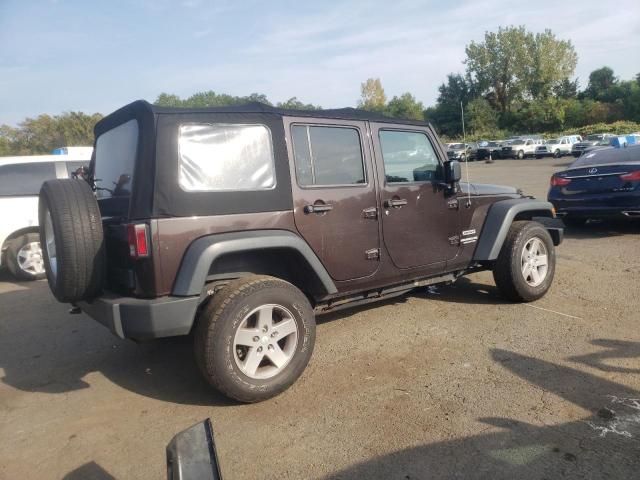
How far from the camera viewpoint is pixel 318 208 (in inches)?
135

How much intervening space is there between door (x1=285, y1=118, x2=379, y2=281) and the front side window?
0.75ft

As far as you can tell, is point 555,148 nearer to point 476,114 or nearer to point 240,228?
point 476,114

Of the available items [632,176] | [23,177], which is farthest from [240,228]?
[632,176]

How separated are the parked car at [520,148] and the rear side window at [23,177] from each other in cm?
3729

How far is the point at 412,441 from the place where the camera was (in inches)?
102

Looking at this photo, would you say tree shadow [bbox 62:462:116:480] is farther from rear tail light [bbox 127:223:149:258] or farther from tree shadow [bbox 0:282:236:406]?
rear tail light [bbox 127:223:149:258]

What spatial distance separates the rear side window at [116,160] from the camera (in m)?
3.18

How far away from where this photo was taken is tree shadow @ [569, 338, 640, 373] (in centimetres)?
327

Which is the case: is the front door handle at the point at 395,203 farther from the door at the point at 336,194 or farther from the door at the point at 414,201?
the door at the point at 336,194

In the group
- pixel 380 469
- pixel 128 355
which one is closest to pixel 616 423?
pixel 380 469

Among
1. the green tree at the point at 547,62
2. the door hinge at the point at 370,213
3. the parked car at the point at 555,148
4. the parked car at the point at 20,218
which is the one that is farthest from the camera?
the green tree at the point at 547,62

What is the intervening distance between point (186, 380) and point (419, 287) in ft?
6.99

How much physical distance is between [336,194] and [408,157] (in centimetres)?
95

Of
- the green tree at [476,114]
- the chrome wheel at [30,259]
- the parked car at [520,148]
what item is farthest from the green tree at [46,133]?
the chrome wheel at [30,259]
